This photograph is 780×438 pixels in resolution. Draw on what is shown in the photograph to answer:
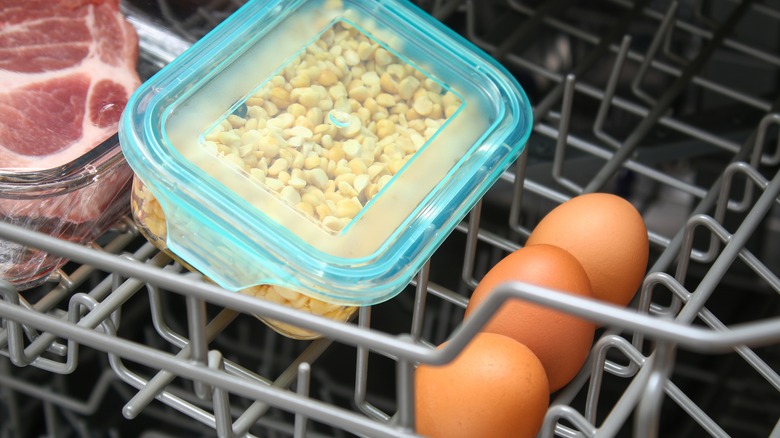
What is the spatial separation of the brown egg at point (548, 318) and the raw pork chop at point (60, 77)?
0.28 meters

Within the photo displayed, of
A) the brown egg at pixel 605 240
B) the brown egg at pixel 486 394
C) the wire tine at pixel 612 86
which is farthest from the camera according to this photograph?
the wire tine at pixel 612 86

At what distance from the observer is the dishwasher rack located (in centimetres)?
51

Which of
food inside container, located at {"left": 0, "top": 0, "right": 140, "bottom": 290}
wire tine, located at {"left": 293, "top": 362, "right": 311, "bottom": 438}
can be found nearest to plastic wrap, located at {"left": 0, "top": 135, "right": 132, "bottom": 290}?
food inside container, located at {"left": 0, "top": 0, "right": 140, "bottom": 290}

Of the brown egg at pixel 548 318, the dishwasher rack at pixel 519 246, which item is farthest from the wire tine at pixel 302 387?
the brown egg at pixel 548 318

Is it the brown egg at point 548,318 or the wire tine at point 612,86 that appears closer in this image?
the brown egg at point 548,318

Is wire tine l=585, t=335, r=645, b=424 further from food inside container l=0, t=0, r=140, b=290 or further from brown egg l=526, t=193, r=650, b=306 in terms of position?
food inside container l=0, t=0, r=140, b=290

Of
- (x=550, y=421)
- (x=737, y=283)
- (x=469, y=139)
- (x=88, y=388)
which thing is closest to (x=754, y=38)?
(x=737, y=283)

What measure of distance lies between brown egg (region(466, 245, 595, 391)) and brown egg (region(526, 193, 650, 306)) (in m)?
0.03

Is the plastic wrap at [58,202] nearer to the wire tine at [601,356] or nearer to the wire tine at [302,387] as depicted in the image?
the wire tine at [302,387]

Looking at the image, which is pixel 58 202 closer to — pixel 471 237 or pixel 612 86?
pixel 471 237

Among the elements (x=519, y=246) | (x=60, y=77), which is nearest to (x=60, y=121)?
(x=60, y=77)

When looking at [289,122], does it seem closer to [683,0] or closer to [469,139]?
[469,139]

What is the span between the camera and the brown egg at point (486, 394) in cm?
47

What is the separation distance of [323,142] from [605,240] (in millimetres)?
184
